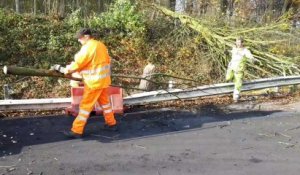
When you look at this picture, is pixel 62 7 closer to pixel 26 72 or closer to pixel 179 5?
pixel 179 5

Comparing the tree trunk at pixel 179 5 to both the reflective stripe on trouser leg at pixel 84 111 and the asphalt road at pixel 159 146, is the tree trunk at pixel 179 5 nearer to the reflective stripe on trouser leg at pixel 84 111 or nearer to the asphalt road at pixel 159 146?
the asphalt road at pixel 159 146

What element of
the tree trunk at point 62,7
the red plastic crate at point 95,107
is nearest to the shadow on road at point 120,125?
the red plastic crate at point 95,107

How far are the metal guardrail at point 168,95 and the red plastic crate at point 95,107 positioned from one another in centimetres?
23

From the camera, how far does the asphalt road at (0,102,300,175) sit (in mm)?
6059

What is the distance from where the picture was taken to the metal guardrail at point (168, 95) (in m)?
8.18

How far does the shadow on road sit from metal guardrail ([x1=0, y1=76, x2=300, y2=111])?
302 millimetres

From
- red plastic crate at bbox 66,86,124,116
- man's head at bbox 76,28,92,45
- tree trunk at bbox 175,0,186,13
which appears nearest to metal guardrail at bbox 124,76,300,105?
red plastic crate at bbox 66,86,124,116

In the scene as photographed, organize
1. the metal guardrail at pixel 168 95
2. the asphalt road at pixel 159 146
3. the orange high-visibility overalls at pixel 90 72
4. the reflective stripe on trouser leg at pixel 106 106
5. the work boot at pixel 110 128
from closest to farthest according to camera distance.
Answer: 1. the asphalt road at pixel 159 146
2. the orange high-visibility overalls at pixel 90 72
3. the reflective stripe on trouser leg at pixel 106 106
4. the work boot at pixel 110 128
5. the metal guardrail at pixel 168 95

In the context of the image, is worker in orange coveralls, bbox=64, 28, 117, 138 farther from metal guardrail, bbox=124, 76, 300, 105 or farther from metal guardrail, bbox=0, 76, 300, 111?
metal guardrail, bbox=124, 76, 300, 105

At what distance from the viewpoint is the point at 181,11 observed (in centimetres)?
1459

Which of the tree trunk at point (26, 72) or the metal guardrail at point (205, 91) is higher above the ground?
the tree trunk at point (26, 72)

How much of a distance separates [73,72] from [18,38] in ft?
19.6

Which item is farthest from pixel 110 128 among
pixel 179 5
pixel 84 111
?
pixel 179 5

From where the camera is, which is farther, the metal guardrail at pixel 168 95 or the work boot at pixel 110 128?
the metal guardrail at pixel 168 95
